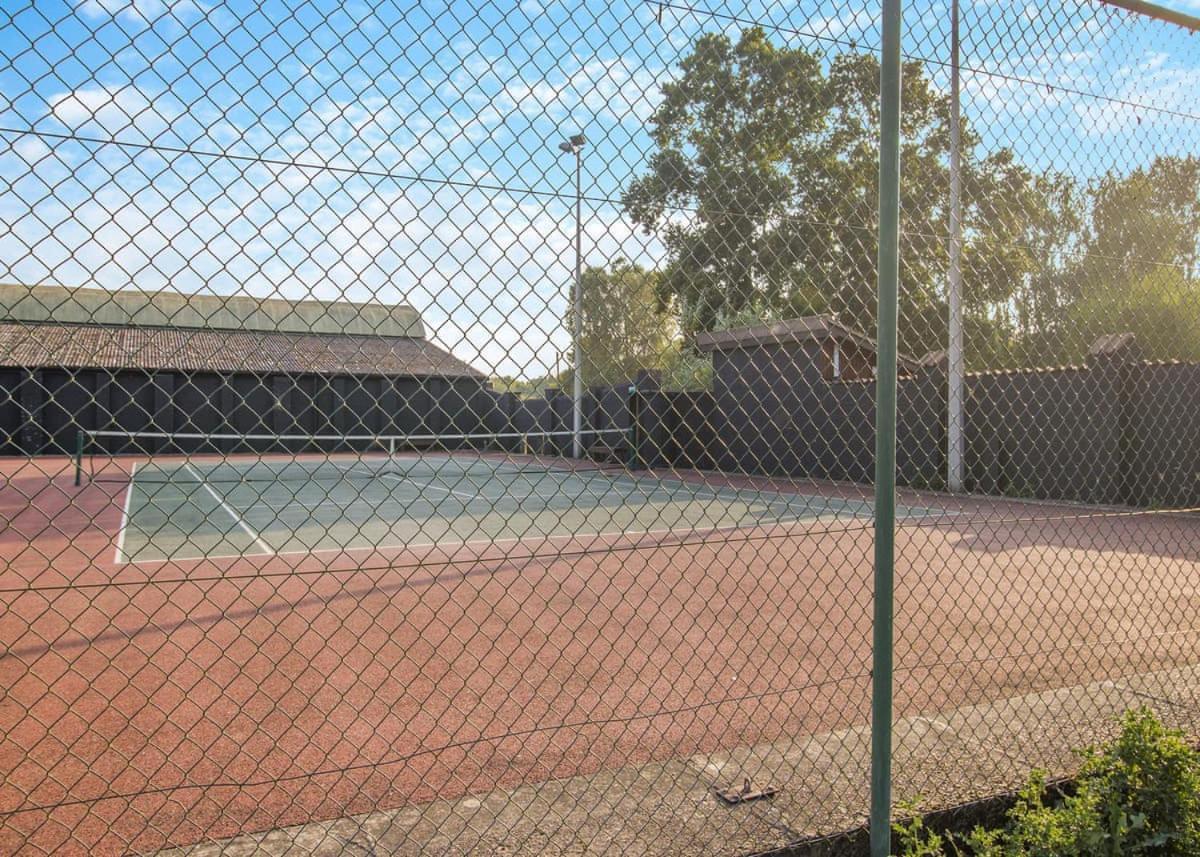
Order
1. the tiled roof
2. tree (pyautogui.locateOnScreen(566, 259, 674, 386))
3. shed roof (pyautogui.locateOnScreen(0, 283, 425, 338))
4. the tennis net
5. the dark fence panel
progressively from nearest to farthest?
shed roof (pyautogui.locateOnScreen(0, 283, 425, 338))
the tiled roof
tree (pyautogui.locateOnScreen(566, 259, 674, 386))
the dark fence panel
the tennis net

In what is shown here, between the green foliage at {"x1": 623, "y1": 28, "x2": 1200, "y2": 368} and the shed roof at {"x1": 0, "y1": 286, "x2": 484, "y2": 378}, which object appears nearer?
the shed roof at {"x1": 0, "y1": 286, "x2": 484, "y2": 378}

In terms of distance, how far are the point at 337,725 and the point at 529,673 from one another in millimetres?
966

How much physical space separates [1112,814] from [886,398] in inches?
46.3

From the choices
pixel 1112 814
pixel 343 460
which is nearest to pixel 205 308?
pixel 1112 814

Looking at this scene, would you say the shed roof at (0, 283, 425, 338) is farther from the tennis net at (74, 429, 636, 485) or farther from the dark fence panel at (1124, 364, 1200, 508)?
the tennis net at (74, 429, 636, 485)

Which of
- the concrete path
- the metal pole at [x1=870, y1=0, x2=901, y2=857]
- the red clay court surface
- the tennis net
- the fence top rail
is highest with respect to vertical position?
the fence top rail

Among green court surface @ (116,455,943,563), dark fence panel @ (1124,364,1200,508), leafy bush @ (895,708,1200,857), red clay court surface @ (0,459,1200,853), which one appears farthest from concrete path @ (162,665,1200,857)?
dark fence panel @ (1124,364,1200,508)

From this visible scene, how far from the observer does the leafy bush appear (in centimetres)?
221

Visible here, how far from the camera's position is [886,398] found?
223cm

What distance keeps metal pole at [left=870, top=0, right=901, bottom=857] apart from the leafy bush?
13cm

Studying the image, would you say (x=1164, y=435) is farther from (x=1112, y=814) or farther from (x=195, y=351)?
(x=195, y=351)

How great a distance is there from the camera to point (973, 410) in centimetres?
1403

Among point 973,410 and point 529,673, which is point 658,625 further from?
point 973,410

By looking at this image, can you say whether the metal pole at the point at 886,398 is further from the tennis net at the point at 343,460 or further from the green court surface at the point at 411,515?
the tennis net at the point at 343,460
